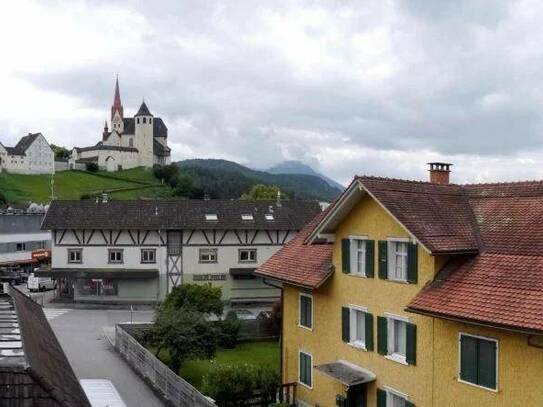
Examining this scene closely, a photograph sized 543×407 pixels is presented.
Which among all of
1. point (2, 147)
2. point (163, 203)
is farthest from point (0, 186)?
point (163, 203)

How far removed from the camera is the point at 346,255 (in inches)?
805

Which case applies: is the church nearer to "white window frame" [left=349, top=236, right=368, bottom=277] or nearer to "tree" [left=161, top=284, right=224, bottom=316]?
"tree" [left=161, top=284, right=224, bottom=316]

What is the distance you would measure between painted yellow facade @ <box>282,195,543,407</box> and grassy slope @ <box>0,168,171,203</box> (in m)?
108

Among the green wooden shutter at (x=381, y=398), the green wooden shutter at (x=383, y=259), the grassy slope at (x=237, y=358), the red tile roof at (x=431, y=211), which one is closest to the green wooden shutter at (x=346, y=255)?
the green wooden shutter at (x=383, y=259)

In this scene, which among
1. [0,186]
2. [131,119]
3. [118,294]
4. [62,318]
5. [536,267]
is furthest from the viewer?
[131,119]

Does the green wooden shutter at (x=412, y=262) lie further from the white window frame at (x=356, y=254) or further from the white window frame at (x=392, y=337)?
the white window frame at (x=356, y=254)

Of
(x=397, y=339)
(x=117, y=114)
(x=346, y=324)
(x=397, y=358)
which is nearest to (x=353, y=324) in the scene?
(x=346, y=324)

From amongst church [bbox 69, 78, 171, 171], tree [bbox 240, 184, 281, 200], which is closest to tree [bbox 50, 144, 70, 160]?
church [bbox 69, 78, 171, 171]

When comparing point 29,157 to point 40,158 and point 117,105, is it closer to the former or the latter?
point 40,158

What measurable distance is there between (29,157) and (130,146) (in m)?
27.1

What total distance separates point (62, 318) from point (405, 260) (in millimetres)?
30588

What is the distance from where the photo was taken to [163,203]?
1980 inches

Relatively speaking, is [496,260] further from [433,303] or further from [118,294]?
[118,294]

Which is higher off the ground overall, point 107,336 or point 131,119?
point 131,119
